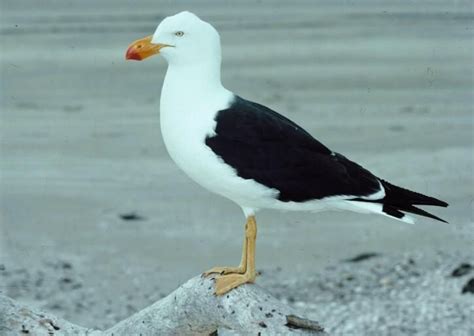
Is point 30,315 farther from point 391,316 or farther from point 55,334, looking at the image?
point 391,316

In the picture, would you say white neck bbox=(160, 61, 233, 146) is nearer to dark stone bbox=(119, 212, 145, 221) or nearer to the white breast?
the white breast

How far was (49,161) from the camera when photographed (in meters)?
13.9

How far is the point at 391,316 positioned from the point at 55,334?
4163 mm

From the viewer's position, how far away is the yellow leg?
5.84m

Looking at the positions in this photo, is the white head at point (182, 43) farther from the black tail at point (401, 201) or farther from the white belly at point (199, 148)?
the black tail at point (401, 201)

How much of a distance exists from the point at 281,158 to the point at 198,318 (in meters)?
0.93

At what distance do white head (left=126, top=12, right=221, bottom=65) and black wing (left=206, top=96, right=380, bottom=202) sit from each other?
312mm

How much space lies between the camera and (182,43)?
5.57m

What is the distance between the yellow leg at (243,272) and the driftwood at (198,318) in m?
0.04

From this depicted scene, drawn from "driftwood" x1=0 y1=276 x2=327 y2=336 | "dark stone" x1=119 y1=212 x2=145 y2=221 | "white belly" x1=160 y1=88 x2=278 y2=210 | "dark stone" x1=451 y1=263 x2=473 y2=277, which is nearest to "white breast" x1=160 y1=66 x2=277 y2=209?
"white belly" x1=160 y1=88 x2=278 y2=210

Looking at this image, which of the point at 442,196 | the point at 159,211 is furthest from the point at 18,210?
the point at 442,196

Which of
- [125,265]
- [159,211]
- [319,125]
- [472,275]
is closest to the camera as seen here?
[472,275]

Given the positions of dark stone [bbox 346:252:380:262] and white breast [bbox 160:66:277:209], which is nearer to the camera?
white breast [bbox 160:66:277:209]

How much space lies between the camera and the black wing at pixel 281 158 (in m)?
5.69
